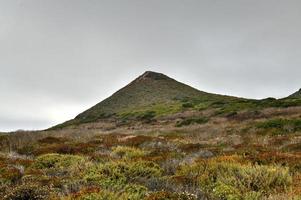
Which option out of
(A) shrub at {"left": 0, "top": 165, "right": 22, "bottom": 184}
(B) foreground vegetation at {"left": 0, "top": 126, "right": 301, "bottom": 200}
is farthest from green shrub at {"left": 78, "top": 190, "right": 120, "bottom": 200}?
(A) shrub at {"left": 0, "top": 165, "right": 22, "bottom": 184}

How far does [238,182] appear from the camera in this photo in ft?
29.2

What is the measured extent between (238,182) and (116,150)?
854 centimetres

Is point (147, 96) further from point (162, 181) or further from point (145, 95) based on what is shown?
point (162, 181)

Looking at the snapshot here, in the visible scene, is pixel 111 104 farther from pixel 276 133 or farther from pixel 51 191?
pixel 51 191

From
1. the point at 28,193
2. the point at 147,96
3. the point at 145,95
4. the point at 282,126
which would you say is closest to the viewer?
the point at 28,193

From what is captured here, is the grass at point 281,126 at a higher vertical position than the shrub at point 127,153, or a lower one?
higher

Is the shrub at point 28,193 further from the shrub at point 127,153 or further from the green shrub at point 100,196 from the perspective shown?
the shrub at point 127,153

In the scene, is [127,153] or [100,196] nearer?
[100,196]

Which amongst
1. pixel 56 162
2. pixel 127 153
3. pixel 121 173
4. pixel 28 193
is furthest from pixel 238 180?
pixel 127 153

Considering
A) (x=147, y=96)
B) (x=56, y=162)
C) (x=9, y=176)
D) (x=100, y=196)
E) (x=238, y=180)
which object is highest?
(x=147, y=96)

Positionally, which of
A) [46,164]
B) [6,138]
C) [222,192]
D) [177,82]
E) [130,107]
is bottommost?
[222,192]

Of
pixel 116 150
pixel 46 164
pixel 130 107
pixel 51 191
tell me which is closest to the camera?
pixel 51 191

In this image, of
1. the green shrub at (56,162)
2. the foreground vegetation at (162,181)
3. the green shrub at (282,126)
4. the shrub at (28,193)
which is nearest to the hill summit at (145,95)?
the green shrub at (282,126)

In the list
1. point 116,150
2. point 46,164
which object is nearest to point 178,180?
point 46,164
